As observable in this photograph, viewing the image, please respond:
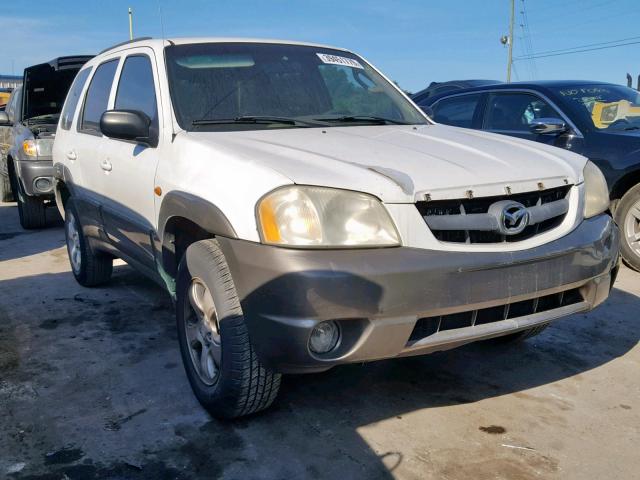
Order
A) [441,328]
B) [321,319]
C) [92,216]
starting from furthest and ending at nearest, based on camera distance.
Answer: [92,216], [441,328], [321,319]

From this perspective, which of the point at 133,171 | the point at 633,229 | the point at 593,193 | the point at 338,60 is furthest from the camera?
the point at 633,229

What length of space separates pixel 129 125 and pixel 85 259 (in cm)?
204

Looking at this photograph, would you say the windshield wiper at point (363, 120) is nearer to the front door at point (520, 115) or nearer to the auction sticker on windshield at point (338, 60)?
the auction sticker on windshield at point (338, 60)

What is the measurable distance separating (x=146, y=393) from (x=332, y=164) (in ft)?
5.04

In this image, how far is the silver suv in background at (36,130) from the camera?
738 centimetres

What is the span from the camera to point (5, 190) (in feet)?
33.6

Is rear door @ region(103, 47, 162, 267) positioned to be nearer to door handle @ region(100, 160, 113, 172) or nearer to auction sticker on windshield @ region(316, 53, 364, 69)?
door handle @ region(100, 160, 113, 172)

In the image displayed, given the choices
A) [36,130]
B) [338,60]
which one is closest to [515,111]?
[338,60]

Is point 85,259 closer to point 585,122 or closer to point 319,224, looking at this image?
point 319,224

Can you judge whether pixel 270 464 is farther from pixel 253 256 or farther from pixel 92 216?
pixel 92 216

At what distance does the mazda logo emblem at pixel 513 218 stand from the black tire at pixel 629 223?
3.20 m

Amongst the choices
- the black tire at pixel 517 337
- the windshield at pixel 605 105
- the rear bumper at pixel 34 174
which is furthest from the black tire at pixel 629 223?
the rear bumper at pixel 34 174

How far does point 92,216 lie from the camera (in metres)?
4.48

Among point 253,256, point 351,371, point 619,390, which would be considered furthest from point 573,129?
point 253,256
